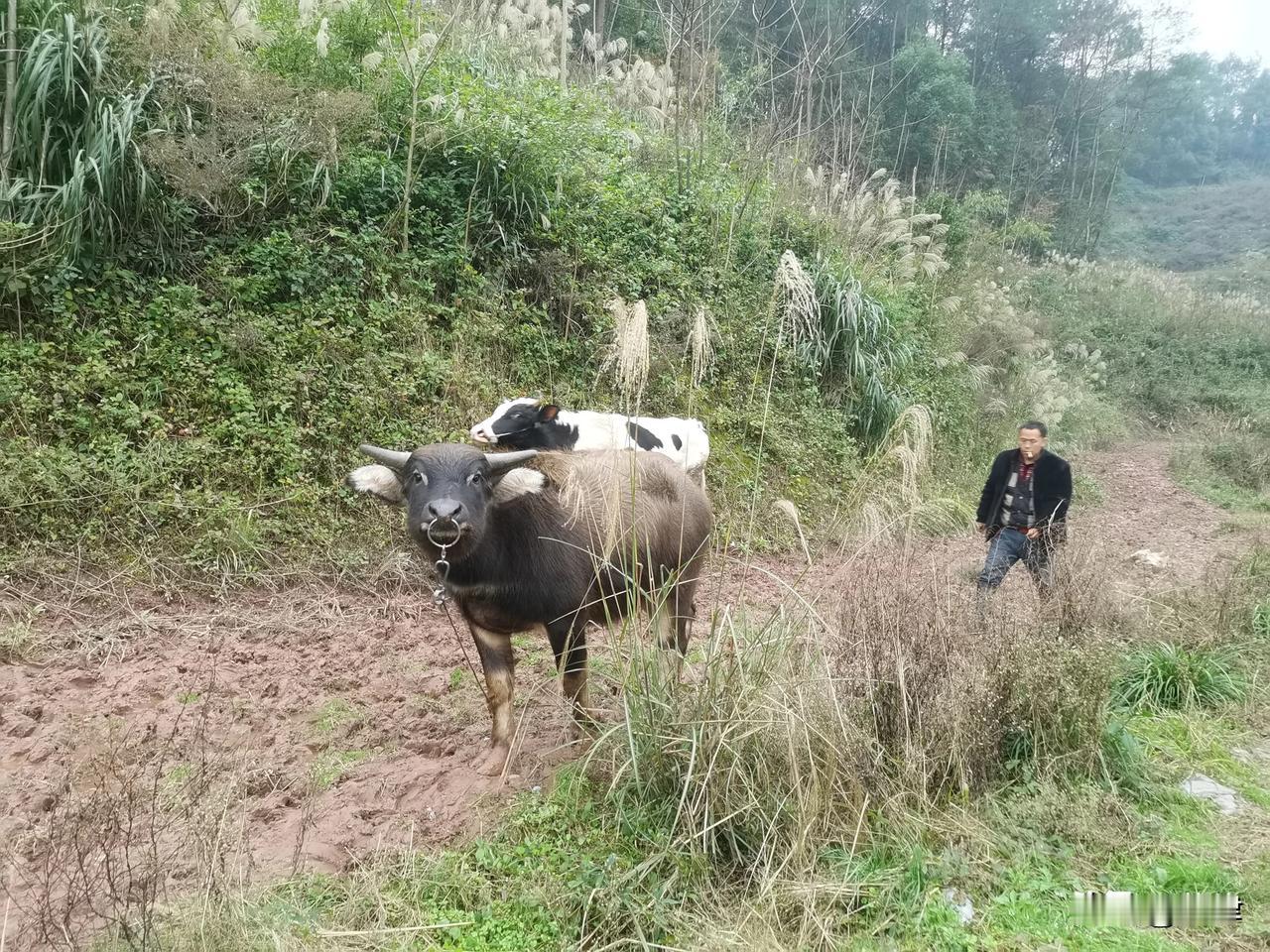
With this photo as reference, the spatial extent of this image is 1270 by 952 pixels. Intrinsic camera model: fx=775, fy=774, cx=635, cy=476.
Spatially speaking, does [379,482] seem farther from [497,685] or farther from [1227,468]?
[1227,468]

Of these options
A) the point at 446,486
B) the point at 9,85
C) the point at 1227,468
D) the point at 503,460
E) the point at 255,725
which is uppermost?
the point at 9,85

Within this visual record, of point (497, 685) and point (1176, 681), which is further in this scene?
point (1176, 681)

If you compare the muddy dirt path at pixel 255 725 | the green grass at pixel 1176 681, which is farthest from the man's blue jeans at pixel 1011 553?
the green grass at pixel 1176 681

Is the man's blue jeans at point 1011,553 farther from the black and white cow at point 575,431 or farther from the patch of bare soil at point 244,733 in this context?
the patch of bare soil at point 244,733

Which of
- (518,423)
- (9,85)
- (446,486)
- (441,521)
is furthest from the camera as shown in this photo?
(518,423)

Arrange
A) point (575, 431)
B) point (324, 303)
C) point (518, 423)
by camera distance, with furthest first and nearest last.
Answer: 1. point (575, 431)
2. point (324, 303)
3. point (518, 423)

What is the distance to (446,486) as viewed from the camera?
3.83m

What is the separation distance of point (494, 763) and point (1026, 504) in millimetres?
4632

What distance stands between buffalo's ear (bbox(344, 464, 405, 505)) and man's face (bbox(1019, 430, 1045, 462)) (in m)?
4.90

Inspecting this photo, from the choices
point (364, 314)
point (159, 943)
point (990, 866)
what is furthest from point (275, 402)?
point (990, 866)

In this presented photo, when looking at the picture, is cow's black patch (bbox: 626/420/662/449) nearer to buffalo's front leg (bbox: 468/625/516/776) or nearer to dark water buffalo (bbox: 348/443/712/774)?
dark water buffalo (bbox: 348/443/712/774)

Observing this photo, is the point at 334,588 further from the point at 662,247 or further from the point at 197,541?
the point at 662,247

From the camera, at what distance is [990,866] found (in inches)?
128

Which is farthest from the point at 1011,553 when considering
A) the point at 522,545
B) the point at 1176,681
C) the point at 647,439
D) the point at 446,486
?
the point at 446,486
